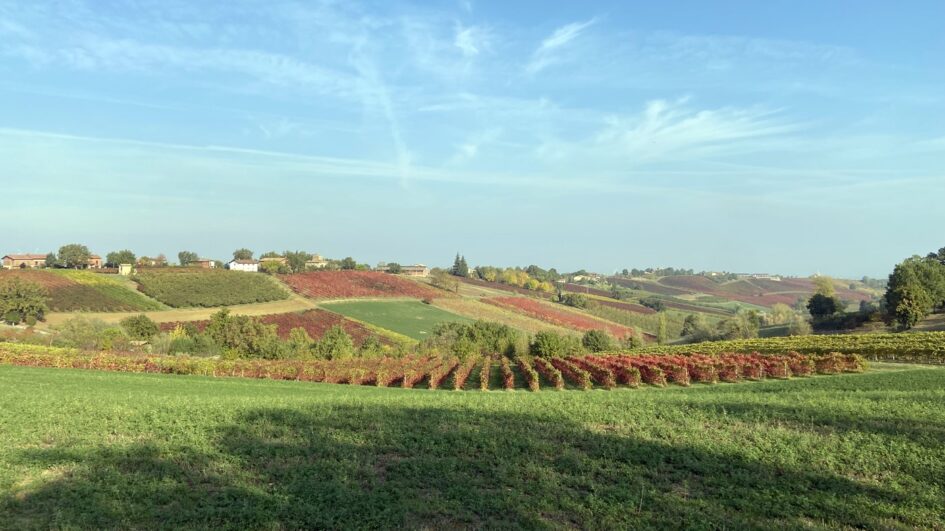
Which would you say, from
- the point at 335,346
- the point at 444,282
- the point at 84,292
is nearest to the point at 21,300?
the point at 84,292

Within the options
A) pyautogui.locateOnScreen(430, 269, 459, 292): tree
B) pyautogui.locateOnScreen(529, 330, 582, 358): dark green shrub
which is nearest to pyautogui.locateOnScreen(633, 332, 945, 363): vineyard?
pyautogui.locateOnScreen(529, 330, 582, 358): dark green shrub

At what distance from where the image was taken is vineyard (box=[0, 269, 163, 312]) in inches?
3022

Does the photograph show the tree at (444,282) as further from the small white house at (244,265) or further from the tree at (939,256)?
the tree at (939,256)

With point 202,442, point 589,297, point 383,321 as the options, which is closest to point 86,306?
point 383,321

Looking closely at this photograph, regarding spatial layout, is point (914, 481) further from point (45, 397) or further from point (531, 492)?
point (45, 397)

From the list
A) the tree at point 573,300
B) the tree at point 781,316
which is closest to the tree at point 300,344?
the tree at point 573,300

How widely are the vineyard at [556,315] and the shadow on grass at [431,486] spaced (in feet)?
316

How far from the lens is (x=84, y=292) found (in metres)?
81.2

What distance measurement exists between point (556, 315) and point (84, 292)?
3409 inches

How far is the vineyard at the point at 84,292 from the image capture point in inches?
3022

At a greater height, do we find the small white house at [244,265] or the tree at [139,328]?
the small white house at [244,265]

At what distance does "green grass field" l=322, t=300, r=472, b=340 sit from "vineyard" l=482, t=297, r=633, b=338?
18.6 metres

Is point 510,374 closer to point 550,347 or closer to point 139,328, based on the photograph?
point 550,347

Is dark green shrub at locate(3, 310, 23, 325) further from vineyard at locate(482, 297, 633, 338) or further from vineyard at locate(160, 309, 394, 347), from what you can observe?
vineyard at locate(482, 297, 633, 338)
